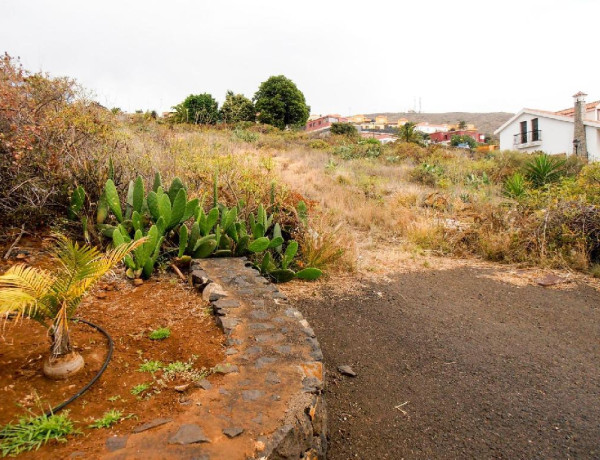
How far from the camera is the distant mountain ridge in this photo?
233 feet

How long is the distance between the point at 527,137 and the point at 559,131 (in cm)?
295

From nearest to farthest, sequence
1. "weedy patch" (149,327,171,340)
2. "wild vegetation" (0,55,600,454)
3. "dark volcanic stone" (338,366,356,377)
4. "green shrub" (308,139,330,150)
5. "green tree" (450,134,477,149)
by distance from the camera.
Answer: "wild vegetation" (0,55,600,454), "weedy patch" (149,327,171,340), "dark volcanic stone" (338,366,356,377), "green shrub" (308,139,330,150), "green tree" (450,134,477,149)

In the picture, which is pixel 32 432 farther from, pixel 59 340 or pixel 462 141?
pixel 462 141

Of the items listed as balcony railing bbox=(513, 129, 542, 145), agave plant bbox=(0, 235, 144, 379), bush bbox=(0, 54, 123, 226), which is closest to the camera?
agave plant bbox=(0, 235, 144, 379)

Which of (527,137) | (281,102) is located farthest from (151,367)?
(281,102)

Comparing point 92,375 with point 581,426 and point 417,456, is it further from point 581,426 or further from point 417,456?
point 581,426

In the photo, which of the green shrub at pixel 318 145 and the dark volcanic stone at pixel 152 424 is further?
the green shrub at pixel 318 145

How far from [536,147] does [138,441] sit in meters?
32.5

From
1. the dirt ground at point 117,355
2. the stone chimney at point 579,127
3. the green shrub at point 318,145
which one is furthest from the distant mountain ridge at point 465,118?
the dirt ground at point 117,355

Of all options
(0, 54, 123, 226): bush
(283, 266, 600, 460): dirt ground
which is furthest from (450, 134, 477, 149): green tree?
(0, 54, 123, 226): bush

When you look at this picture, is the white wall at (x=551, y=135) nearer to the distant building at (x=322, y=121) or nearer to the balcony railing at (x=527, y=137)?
the balcony railing at (x=527, y=137)

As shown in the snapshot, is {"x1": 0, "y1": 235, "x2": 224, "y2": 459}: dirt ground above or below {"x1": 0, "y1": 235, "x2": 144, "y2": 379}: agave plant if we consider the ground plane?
below

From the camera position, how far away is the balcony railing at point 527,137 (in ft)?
90.6

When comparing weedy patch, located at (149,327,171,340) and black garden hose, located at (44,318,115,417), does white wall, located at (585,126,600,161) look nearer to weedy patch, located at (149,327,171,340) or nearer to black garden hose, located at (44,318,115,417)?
weedy patch, located at (149,327,171,340)
